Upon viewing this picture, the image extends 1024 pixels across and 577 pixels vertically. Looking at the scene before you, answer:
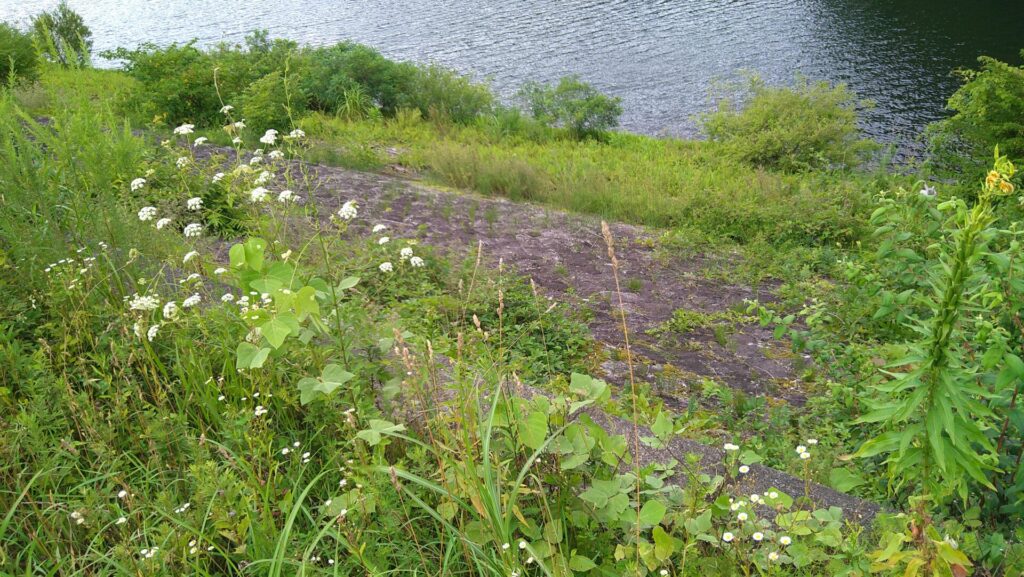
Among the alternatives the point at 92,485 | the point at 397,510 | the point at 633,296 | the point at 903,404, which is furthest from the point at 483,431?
the point at 633,296

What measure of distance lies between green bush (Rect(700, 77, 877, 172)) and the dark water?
9.26 feet

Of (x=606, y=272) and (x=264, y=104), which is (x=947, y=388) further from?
(x=264, y=104)

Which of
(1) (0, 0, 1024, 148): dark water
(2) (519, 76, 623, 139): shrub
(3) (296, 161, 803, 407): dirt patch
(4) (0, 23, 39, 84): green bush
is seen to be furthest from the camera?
(1) (0, 0, 1024, 148): dark water

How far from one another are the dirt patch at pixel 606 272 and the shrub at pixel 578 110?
23.0 feet

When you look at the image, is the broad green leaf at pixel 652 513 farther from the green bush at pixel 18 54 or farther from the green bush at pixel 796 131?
the green bush at pixel 18 54

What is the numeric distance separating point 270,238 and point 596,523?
2363 mm

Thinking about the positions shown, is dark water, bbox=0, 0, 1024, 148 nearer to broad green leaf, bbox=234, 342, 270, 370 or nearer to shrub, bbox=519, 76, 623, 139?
shrub, bbox=519, 76, 623, 139

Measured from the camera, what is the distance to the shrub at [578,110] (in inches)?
633

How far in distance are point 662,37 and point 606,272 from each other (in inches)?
791

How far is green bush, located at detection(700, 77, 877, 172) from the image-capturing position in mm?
13203

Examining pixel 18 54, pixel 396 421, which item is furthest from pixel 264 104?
pixel 396 421

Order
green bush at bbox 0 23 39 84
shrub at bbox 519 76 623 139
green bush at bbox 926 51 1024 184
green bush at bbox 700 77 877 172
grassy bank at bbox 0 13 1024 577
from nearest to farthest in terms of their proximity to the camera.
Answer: grassy bank at bbox 0 13 1024 577
green bush at bbox 926 51 1024 184
green bush at bbox 700 77 877 172
green bush at bbox 0 23 39 84
shrub at bbox 519 76 623 139

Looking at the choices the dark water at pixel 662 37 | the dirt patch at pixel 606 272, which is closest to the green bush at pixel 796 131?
the dark water at pixel 662 37

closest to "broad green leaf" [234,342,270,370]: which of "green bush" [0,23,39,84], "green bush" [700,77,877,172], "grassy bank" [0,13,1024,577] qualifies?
"grassy bank" [0,13,1024,577]
